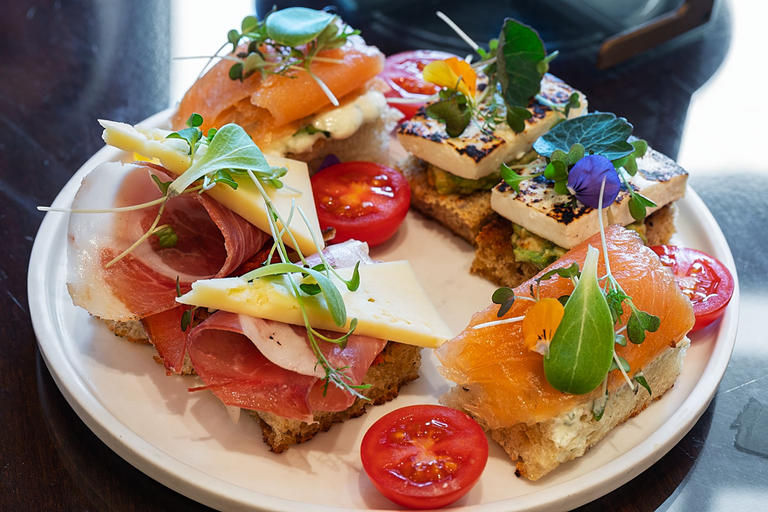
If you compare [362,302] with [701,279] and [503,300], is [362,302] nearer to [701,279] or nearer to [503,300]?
[503,300]

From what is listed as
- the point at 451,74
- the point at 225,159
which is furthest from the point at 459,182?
the point at 225,159

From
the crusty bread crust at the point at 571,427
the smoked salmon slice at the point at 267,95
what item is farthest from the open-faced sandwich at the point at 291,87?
the crusty bread crust at the point at 571,427

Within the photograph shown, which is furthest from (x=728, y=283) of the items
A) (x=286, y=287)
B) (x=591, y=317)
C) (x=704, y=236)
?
(x=286, y=287)

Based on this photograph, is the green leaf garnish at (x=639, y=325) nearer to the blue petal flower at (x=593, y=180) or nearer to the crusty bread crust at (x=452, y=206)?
the blue petal flower at (x=593, y=180)

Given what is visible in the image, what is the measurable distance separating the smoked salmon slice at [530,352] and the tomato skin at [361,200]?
901mm

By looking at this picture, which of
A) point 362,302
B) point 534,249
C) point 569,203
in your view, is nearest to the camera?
point 362,302

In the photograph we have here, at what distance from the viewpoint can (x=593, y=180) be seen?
300 cm

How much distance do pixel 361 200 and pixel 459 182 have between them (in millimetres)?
496

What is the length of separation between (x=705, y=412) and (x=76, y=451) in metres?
2.41

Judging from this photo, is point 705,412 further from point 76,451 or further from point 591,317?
point 76,451

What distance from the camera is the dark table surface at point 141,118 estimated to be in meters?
2.57

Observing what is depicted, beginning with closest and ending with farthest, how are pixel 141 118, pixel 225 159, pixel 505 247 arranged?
1. pixel 225 159
2. pixel 505 247
3. pixel 141 118

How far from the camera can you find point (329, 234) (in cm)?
313

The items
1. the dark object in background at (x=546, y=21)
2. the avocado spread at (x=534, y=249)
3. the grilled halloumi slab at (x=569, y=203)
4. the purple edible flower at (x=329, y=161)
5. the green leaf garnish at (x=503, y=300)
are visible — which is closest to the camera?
the green leaf garnish at (x=503, y=300)
